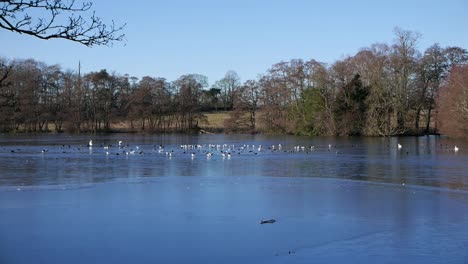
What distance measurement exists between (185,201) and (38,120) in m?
60.5

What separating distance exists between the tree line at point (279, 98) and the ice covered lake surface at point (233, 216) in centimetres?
3104

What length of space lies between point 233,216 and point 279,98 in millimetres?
53197

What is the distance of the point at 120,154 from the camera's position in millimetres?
28453

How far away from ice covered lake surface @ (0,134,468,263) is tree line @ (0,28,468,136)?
3104 cm

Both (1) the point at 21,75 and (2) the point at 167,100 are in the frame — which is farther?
(2) the point at 167,100

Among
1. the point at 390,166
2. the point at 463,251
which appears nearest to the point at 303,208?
the point at 463,251

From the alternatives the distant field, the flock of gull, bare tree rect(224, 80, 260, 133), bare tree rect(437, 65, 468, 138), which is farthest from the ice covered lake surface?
the distant field

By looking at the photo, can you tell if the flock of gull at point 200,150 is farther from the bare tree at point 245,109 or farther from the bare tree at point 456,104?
the bare tree at point 245,109

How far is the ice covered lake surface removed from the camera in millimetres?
7617

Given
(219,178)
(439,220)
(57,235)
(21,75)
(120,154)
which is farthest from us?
(21,75)

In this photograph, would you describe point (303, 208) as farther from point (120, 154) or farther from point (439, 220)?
point (120, 154)

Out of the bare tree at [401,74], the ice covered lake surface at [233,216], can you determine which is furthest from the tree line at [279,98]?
the ice covered lake surface at [233,216]

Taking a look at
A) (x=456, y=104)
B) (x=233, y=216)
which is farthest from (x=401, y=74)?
(x=233, y=216)

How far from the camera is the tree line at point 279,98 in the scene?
2153 inches
